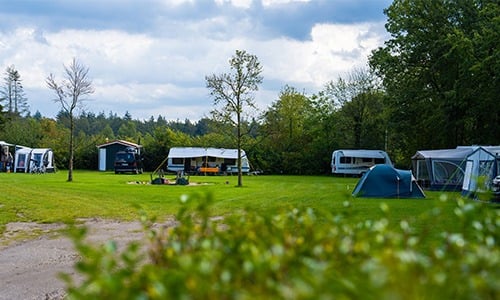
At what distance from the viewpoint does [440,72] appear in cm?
2844

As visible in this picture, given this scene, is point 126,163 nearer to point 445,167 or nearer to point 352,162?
point 352,162

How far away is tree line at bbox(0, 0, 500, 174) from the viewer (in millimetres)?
26000

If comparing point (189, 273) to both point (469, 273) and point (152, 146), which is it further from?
point (152, 146)

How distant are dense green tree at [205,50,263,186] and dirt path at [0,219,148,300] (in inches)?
577

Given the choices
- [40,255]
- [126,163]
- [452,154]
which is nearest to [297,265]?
[40,255]

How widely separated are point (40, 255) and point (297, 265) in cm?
724

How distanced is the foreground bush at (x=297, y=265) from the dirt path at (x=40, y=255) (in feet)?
8.16

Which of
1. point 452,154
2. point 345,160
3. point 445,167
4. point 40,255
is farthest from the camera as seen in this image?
point 345,160

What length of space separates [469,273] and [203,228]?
3.59 feet

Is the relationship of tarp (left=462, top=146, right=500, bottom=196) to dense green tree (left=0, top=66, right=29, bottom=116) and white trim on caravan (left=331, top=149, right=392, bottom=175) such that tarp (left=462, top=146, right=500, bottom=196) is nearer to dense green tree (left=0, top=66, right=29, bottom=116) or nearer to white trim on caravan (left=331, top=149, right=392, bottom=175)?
white trim on caravan (left=331, top=149, right=392, bottom=175)

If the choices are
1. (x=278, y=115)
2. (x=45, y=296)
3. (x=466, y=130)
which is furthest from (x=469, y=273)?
(x=278, y=115)

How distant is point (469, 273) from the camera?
1.73m

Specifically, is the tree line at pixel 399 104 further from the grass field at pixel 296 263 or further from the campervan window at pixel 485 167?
the grass field at pixel 296 263

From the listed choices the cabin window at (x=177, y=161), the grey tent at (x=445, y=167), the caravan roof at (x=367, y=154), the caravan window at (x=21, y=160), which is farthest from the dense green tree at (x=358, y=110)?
the caravan window at (x=21, y=160)
